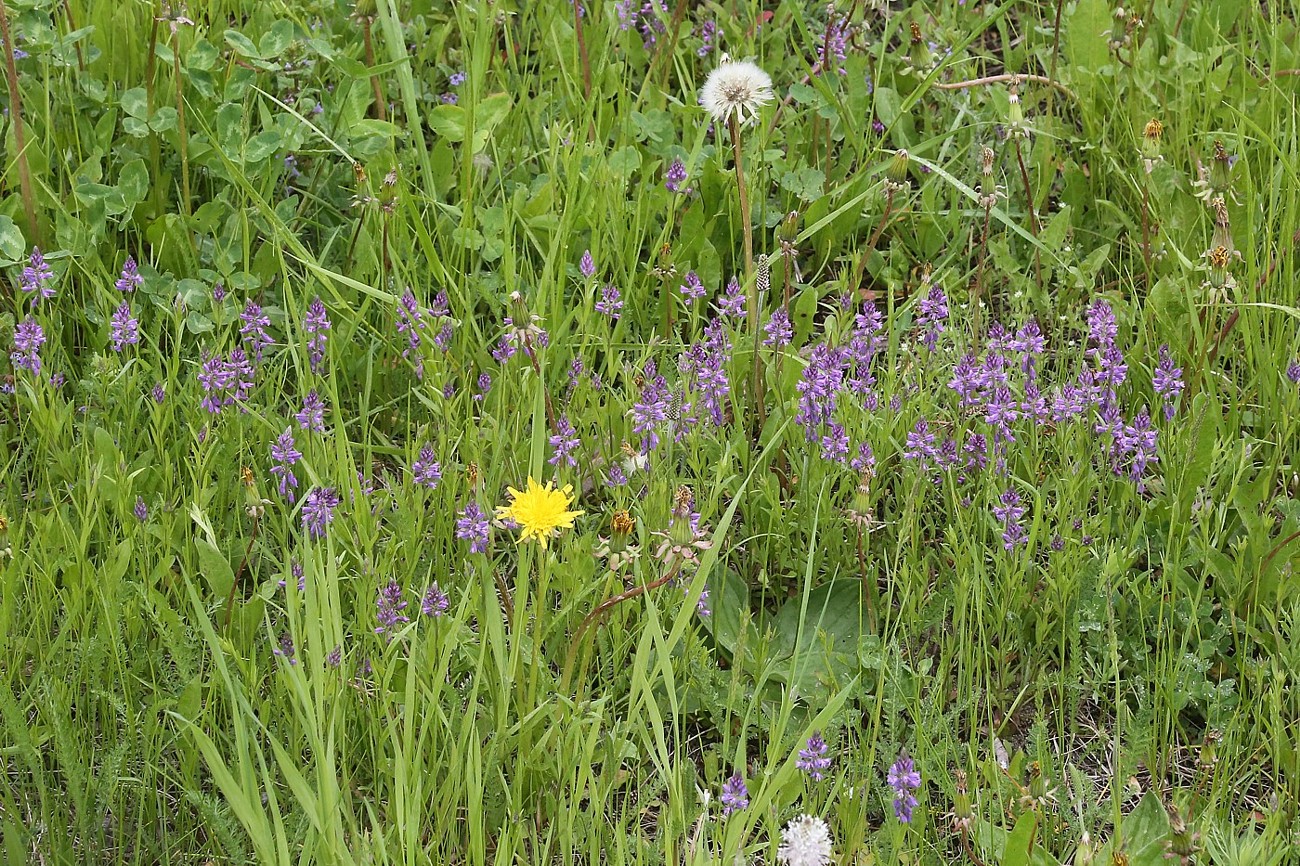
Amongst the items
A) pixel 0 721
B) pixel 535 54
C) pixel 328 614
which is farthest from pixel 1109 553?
pixel 535 54

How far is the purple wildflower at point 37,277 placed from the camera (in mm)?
2689

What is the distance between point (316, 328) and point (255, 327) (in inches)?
4.4

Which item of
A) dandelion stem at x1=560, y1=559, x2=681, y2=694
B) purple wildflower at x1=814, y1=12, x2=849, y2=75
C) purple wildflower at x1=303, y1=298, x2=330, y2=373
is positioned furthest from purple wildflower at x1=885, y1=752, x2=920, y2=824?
purple wildflower at x1=814, y1=12, x2=849, y2=75

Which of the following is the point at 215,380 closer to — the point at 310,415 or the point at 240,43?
the point at 310,415

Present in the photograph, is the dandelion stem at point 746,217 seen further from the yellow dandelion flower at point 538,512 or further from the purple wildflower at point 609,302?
the yellow dandelion flower at point 538,512

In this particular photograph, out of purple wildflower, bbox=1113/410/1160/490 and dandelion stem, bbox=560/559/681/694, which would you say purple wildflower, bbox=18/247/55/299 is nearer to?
dandelion stem, bbox=560/559/681/694

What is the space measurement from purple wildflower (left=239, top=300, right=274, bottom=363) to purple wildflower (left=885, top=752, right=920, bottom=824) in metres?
1.42

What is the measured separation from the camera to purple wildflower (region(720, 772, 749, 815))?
6.33 ft

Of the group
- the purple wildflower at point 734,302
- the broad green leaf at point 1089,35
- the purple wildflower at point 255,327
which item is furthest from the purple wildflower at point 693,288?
the broad green leaf at point 1089,35

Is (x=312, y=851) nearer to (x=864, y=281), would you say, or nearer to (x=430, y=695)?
(x=430, y=695)

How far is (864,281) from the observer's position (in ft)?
11.1

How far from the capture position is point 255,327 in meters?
2.68

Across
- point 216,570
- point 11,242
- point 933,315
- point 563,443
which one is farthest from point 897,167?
point 11,242

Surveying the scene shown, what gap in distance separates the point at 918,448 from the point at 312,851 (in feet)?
3.97
